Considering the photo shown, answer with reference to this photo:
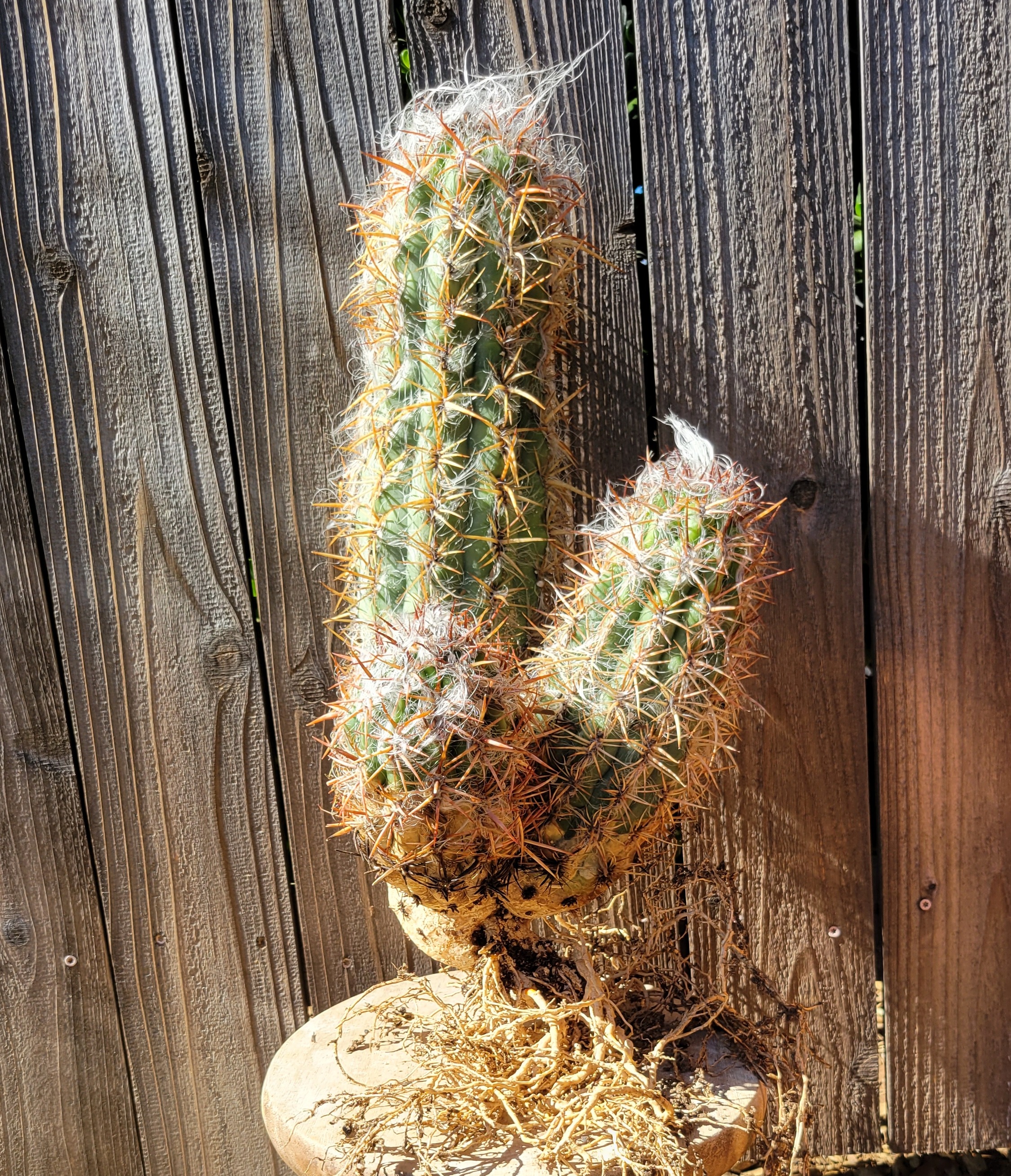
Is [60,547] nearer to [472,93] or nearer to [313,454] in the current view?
[313,454]

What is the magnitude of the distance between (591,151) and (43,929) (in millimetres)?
1277

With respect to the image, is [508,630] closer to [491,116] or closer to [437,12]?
[491,116]

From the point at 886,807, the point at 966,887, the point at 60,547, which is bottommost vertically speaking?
the point at 966,887

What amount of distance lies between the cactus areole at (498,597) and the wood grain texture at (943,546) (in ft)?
1.47

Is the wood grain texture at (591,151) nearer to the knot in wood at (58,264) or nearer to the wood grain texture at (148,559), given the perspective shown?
the wood grain texture at (148,559)

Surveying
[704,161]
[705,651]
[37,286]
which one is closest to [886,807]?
[705,651]

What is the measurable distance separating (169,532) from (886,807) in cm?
105

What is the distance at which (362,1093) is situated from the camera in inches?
33.9

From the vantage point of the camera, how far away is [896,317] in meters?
1.11

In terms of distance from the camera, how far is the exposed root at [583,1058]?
30.5 inches

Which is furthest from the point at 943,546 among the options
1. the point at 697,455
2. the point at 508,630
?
the point at 508,630

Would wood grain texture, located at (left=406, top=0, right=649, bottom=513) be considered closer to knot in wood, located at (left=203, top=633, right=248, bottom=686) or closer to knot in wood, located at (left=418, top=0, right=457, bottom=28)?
knot in wood, located at (left=418, top=0, right=457, bottom=28)

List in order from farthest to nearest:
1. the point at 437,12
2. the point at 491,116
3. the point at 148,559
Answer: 1. the point at 148,559
2. the point at 437,12
3. the point at 491,116

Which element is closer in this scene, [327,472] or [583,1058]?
[583,1058]
